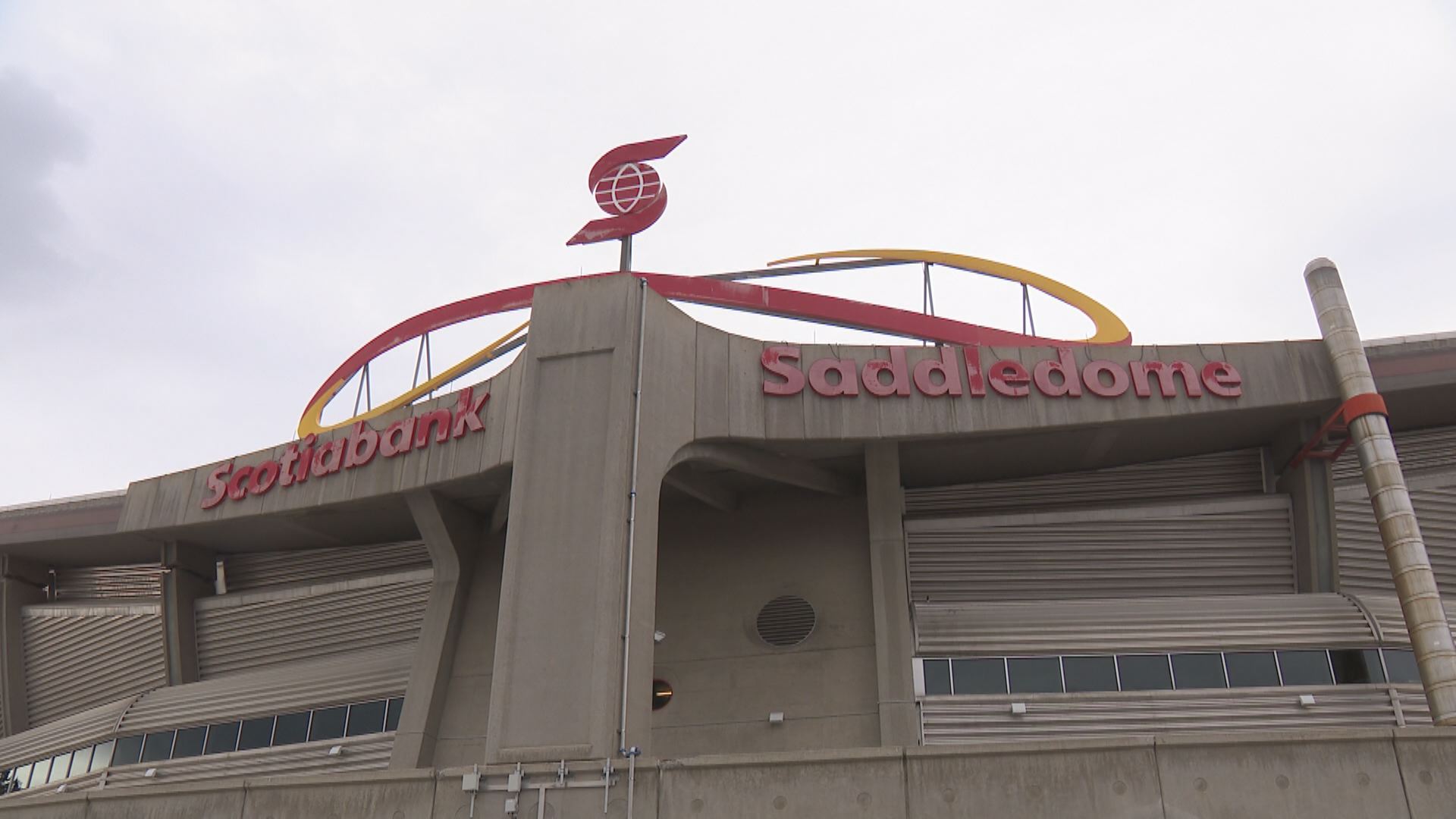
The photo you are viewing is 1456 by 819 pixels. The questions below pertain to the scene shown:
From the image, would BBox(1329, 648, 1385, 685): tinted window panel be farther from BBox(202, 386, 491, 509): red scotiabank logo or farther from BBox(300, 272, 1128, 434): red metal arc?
BBox(202, 386, 491, 509): red scotiabank logo

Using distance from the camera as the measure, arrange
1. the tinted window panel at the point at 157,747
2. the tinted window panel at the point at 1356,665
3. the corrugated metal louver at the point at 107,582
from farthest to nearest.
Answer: the corrugated metal louver at the point at 107,582
the tinted window panel at the point at 157,747
the tinted window panel at the point at 1356,665

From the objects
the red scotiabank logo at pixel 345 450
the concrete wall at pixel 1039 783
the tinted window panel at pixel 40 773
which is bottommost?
the concrete wall at pixel 1039 783

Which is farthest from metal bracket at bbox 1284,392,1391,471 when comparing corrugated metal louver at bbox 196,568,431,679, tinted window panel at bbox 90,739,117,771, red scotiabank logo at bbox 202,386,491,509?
tinted window panel at bbox 90,739,117,771

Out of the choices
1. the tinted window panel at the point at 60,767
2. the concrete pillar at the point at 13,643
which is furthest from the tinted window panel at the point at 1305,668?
the concrete pillar at the point at 13,643

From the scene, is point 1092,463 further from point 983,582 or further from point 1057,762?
point 1057,762

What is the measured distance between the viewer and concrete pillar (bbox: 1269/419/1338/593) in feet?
88.1

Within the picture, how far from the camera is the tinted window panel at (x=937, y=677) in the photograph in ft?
84.7

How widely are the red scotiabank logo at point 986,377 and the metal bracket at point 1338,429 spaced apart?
2.05 meters

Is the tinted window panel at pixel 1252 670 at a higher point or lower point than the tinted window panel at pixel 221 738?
higher

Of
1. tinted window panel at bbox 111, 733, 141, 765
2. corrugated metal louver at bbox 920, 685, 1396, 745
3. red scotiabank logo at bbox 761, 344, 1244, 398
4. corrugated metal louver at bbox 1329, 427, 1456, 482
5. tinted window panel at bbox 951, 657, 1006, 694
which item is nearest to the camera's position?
corrugated metal louver at bbox 920, 685, 1396, 745

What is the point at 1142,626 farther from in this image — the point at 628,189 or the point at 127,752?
the point at 127,752

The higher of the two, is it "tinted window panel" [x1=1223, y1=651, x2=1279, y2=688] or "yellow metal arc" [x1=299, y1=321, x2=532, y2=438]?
"yellow metal arc" [x1=299, y1=321, x2=532, y2=438]

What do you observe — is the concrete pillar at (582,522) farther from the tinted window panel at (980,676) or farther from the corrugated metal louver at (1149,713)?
the tinted window panel at (980,676)

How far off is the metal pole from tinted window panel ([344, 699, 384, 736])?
903 inches
